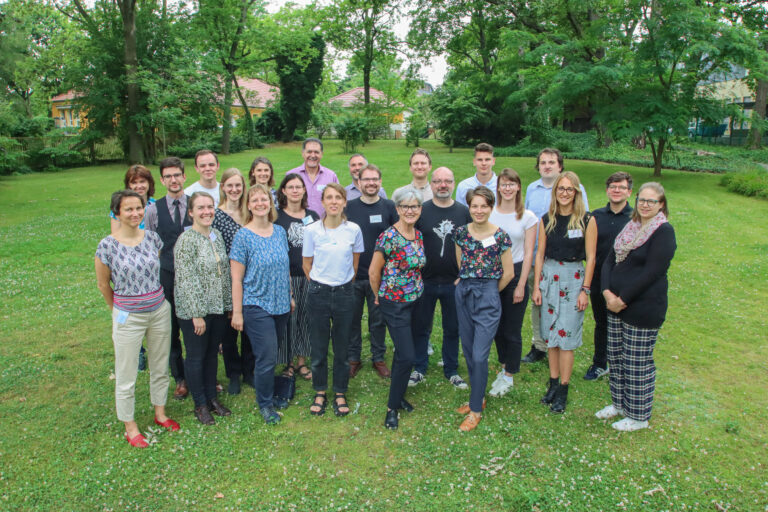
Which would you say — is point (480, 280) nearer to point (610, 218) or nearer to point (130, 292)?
point (610, 218)

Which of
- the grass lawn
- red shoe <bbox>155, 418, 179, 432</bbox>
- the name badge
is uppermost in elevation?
the name badge

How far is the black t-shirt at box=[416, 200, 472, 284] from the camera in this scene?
4.53 m

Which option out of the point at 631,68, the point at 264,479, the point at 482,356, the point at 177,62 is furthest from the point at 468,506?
the point at 177,62

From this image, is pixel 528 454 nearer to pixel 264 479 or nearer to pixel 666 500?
pixel 666 500

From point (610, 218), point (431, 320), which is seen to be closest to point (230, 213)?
point (431, 320)

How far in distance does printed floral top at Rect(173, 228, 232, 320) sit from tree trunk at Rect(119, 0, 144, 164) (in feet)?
75.8

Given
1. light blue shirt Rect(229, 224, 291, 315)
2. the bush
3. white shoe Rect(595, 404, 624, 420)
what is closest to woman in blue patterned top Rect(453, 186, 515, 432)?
white shoe Rect(595, 404, 624, 420)

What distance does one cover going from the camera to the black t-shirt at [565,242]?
4332 millimetres

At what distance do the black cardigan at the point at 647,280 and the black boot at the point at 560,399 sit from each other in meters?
0.89

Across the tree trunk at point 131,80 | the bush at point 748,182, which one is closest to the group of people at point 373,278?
the bush at point 748,182

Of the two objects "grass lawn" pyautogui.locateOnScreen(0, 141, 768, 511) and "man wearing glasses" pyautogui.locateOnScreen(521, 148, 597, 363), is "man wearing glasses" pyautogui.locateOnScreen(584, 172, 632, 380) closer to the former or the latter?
"man wearing glasses" pyautogui.locateOnScreen(521, 148, 597, 363)

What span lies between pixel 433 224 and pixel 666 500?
9.04 feet

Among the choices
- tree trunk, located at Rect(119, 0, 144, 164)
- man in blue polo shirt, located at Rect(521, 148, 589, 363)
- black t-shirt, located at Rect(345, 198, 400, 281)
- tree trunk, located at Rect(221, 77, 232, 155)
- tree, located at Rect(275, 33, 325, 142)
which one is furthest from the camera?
tree, located at Rect(275, 33, 325, 142)

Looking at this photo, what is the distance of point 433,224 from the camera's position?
15.0ft
